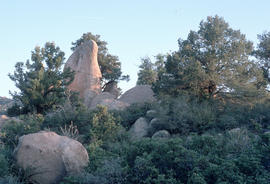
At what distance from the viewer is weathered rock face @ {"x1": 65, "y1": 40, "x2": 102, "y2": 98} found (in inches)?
1332

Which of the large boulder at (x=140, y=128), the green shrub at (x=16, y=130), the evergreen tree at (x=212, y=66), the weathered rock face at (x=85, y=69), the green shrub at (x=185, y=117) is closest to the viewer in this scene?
the green shrub at (x=16, y=130)

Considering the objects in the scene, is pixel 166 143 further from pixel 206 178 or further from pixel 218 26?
pixel 218 26

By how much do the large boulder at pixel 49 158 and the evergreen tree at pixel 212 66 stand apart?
13.9 meters

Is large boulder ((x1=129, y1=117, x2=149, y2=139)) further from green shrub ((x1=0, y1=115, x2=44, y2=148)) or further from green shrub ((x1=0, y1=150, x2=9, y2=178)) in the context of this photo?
green shrub ((x1=0, y1=150, x2=9, y2=178))

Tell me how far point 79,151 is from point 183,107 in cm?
1109

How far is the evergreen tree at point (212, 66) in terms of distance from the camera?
77.9 feet

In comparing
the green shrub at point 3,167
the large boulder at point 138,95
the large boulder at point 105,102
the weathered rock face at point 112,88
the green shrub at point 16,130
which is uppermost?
the weathered rock face at point 112,88

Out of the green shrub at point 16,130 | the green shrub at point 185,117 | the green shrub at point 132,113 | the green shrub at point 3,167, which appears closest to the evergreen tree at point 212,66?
the green shrub at point 132,113

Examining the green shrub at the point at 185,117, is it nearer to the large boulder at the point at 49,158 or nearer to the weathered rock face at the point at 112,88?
the large boulder at the point at 49,158

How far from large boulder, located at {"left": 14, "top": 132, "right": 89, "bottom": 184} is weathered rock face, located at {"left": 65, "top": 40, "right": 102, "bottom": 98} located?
22.6 metres

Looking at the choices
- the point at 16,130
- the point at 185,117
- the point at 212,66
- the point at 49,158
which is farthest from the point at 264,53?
the point at 49,158

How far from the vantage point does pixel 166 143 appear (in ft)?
32.5

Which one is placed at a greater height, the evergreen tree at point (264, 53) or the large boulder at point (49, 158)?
the evergreen tree at point (264, 53)

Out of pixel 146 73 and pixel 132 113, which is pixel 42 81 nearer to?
pixel 132 113
